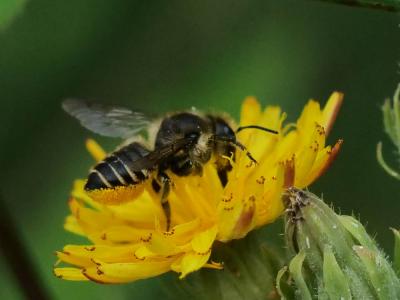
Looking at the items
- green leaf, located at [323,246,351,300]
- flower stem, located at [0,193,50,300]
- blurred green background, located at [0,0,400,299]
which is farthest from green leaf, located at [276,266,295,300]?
blurred green background, located at [0,0,400,299]

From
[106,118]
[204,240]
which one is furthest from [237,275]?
[106,118]

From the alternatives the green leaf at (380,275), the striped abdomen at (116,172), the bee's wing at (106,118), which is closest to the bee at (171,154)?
the striped abdomen at (116,172)

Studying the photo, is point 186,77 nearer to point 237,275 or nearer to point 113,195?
point 113,195

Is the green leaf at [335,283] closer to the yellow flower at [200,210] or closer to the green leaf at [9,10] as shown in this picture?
the yellow flower at [200,210]

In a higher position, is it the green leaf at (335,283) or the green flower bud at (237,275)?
the green leaf at (335,283)

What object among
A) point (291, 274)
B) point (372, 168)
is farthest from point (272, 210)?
point (372, 168)

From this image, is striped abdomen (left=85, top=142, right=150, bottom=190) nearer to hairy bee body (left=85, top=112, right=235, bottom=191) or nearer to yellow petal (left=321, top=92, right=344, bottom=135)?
hairy bee body (left=85, top=112, right=235, bottom=191)
